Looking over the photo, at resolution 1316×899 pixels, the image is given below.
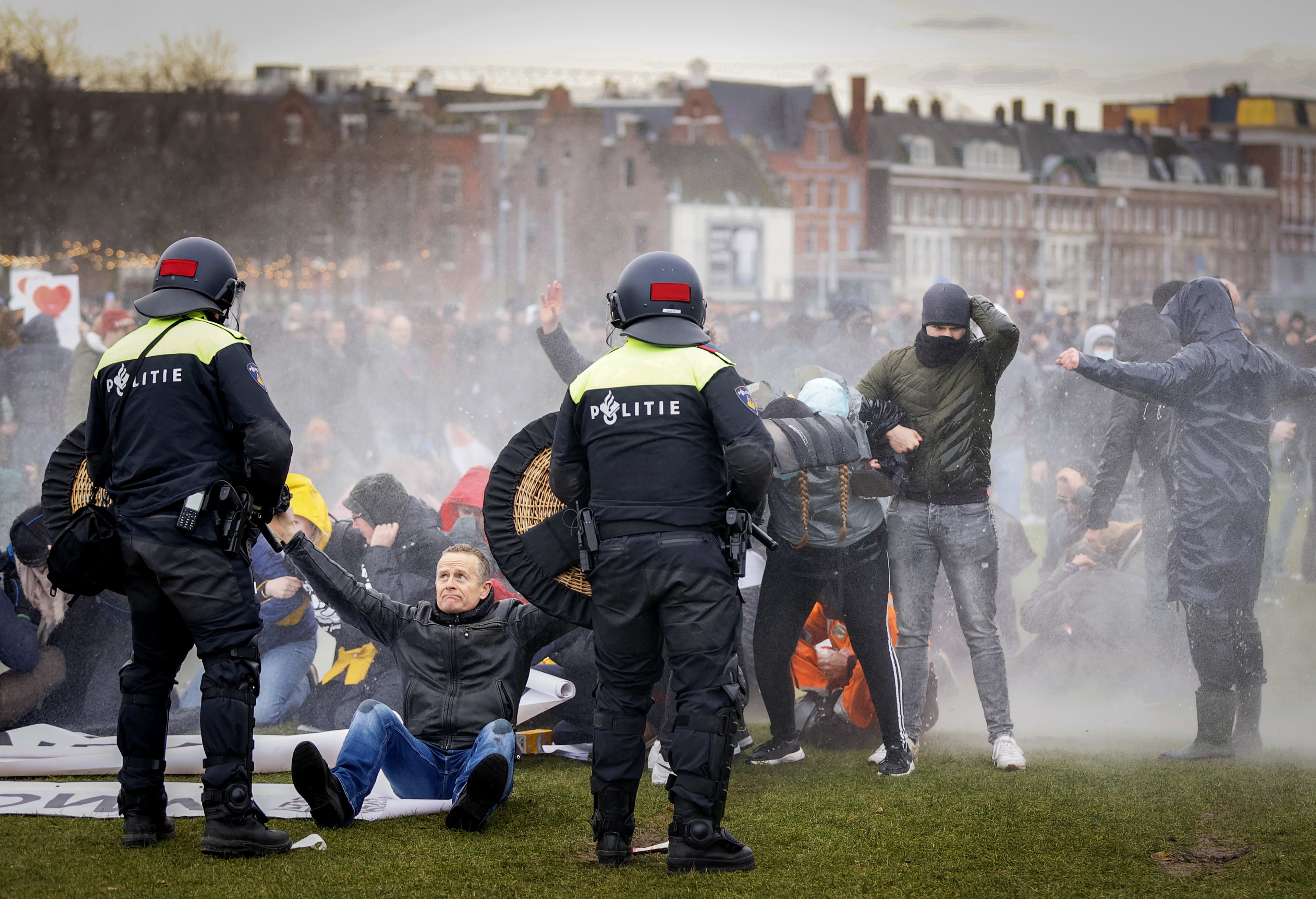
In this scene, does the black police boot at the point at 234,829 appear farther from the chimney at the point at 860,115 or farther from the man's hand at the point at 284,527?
the chimney at the point at 860,115

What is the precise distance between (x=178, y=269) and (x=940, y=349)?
2.91 m

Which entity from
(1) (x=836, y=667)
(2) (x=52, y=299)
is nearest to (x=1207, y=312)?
(1) (x=836, y=667)

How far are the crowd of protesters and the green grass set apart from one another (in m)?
0.47

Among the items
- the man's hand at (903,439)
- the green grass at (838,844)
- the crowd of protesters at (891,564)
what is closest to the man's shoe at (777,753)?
the crowd of protesters at (891,564)

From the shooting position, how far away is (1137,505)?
6.12 metres

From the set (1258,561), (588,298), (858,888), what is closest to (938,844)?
(858,888)

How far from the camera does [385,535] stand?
215 inches

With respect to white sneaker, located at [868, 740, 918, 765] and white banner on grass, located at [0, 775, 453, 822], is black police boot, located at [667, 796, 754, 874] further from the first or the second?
white sneaker, located at [868, 740, 918, 765]

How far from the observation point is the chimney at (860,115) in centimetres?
3089

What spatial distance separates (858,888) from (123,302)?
16940mm

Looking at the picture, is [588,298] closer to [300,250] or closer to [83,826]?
[300,250]

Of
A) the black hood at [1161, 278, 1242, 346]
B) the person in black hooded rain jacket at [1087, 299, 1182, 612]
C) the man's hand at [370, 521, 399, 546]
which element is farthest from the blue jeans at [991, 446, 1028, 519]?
the man's hand at [370, 521, 399, 546]

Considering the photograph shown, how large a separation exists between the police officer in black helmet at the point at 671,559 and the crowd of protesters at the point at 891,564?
0.35 meters

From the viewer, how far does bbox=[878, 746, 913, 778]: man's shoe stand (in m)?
4.70
